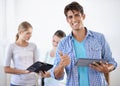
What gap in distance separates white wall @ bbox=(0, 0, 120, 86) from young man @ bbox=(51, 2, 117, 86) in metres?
1.78

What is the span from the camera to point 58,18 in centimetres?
347

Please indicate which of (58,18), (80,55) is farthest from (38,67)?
(58,18)

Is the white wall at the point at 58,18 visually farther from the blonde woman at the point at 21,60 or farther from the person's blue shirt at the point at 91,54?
the person's blue shirt at the point at 91,54

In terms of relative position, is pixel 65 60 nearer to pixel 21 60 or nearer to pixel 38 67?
pixel 38 67

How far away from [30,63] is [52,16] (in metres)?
1.18

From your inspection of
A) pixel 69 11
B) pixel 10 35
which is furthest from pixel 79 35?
pixel 10 35

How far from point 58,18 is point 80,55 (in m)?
1.94

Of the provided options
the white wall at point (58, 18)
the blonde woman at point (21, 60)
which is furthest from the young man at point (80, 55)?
the white wall at point (58, 18)

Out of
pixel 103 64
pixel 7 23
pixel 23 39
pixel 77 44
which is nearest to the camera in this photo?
pixel 103 64

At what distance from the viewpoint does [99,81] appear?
5.14 feet

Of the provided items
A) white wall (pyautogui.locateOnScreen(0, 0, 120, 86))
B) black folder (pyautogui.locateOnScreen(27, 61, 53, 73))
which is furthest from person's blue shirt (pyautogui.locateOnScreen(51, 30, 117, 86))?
white wall (pyautogui.locateOnScreen(0, 0, 120, 86))

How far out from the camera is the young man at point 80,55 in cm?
155

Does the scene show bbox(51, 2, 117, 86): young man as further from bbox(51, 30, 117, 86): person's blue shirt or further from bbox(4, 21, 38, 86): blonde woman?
bbox(4, 21, 38, 86): blonde woman

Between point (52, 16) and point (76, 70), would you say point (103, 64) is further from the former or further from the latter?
point (52, 16)
